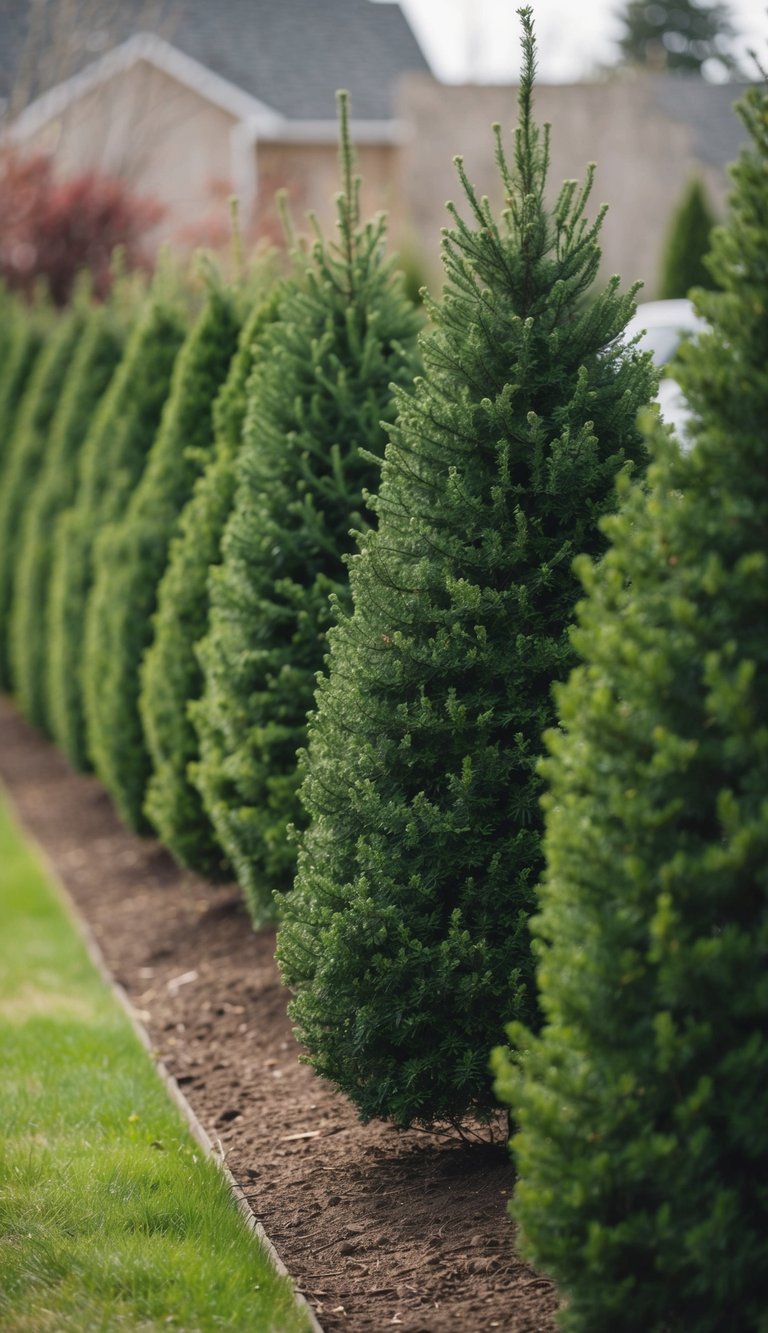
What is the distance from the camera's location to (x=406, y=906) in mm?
3768

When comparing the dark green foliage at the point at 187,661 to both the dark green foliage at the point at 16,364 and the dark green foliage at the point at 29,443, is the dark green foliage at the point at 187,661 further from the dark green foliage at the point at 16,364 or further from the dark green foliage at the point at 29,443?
the dark green foliage at the point at 16,364

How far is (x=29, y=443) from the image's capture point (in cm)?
1353

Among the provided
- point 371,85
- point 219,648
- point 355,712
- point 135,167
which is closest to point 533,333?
point 355,712

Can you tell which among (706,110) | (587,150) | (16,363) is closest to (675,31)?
(706,110)

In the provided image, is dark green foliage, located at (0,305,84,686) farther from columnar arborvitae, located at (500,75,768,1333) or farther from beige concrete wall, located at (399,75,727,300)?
beige concrete wall, located at (399,75,727,300)

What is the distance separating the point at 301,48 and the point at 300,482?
25472 mm

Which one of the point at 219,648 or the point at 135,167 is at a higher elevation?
the point at 135,167

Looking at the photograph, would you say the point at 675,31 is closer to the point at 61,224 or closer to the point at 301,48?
the point at 301,48

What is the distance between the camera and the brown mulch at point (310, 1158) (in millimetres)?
3480

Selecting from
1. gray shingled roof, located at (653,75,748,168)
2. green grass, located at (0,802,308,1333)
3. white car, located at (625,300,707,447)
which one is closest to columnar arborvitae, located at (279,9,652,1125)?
green grass, located at (0,802,308,1333)

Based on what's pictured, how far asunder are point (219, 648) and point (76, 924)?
2.67m

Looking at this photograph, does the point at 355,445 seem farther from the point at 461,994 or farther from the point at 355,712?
the point at 461,994

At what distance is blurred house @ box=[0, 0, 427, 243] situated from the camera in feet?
66.1

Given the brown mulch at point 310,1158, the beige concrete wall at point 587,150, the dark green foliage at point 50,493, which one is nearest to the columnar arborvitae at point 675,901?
the brown mulch at point 310,1158
